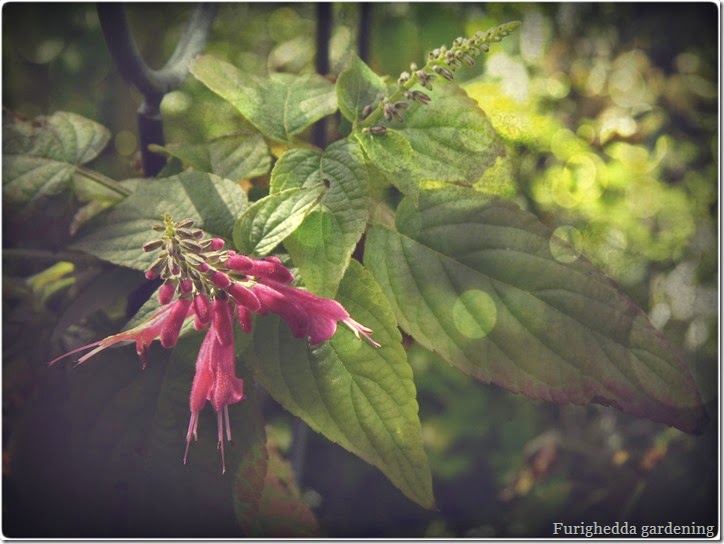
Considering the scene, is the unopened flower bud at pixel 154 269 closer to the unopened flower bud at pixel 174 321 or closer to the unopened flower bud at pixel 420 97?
the unopened flower bud at pixel 174 321

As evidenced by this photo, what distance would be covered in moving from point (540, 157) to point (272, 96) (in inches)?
10.3

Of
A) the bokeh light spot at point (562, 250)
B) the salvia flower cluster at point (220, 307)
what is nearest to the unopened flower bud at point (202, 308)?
the salvia flower cluster at point (220, 307)

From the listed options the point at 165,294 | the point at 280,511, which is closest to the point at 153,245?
the point at 165,294

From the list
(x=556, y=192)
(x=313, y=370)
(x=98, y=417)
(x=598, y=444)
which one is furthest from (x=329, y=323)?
(x=598, y=444)

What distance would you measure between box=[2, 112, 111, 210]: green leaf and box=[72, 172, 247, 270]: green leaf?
0.05 m

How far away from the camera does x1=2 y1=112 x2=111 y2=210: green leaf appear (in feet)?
1.42

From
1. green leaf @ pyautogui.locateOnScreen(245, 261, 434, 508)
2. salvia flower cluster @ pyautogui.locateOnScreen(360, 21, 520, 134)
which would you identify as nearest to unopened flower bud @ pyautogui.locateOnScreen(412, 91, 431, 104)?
salvia flower cluster @ pyautogui.locateOnScreen(360, 21, 520, 134)

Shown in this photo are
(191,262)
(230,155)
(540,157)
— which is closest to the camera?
(191,262)

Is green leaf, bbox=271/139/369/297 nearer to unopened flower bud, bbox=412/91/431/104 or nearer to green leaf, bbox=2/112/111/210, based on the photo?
unopened flower bud, bbox=412/91/431/104

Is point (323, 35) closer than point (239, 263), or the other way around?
point (239, 263)

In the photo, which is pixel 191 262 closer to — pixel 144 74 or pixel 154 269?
pixel 154 269

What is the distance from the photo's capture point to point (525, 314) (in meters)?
0.40

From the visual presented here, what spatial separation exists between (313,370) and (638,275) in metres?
0.34

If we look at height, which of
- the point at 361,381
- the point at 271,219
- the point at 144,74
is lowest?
the point at 361,381
